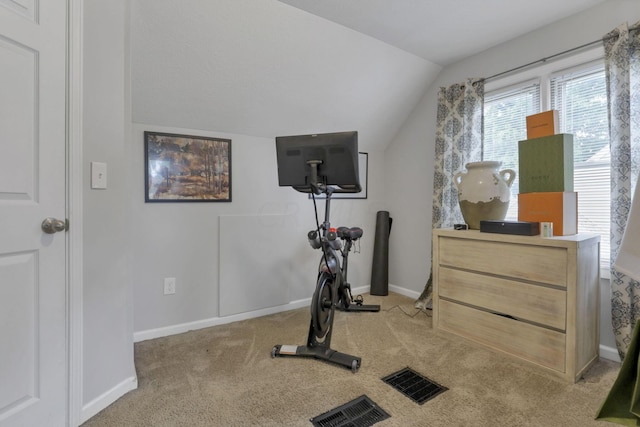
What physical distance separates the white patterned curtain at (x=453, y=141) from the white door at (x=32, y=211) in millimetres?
2654

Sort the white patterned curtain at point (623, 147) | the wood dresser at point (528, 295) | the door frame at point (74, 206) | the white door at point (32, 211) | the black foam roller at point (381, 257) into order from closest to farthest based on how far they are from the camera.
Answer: the white door at point (32, 211) → the door frame at point (74, 206) → the wood dresser at point (528, 295) → the white patterned curtain at point (623, 147) → the black foam roller at point (381, 257)

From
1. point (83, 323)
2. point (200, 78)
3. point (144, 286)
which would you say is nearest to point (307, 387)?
point (83, 323)

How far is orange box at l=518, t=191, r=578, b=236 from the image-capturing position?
1.88 meters

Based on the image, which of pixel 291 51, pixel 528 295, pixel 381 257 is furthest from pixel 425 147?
pixel 528 295

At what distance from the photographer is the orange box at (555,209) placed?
1.88 metres

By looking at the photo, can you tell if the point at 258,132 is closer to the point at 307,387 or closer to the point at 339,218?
the point at 339,218

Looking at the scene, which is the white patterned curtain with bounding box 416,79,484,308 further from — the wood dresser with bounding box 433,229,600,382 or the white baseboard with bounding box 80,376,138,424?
the white baseboard with bounding box 80,376,138,424

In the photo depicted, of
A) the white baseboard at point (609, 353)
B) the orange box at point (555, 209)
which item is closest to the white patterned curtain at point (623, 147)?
the white baseboard at point (609, 353)

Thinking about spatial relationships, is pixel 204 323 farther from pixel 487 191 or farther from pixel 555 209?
pixel 555 209

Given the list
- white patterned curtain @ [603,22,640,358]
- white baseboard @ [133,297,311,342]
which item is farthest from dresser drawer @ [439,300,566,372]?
white baseboard @ [133,297,311,342]

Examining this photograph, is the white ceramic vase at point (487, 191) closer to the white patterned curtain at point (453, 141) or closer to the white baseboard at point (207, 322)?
the white patterned curtain at point (453, 141)

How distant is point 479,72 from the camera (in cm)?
271

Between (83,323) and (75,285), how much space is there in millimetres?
186

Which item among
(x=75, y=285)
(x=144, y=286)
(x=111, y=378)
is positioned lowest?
(x=111, y=378)
